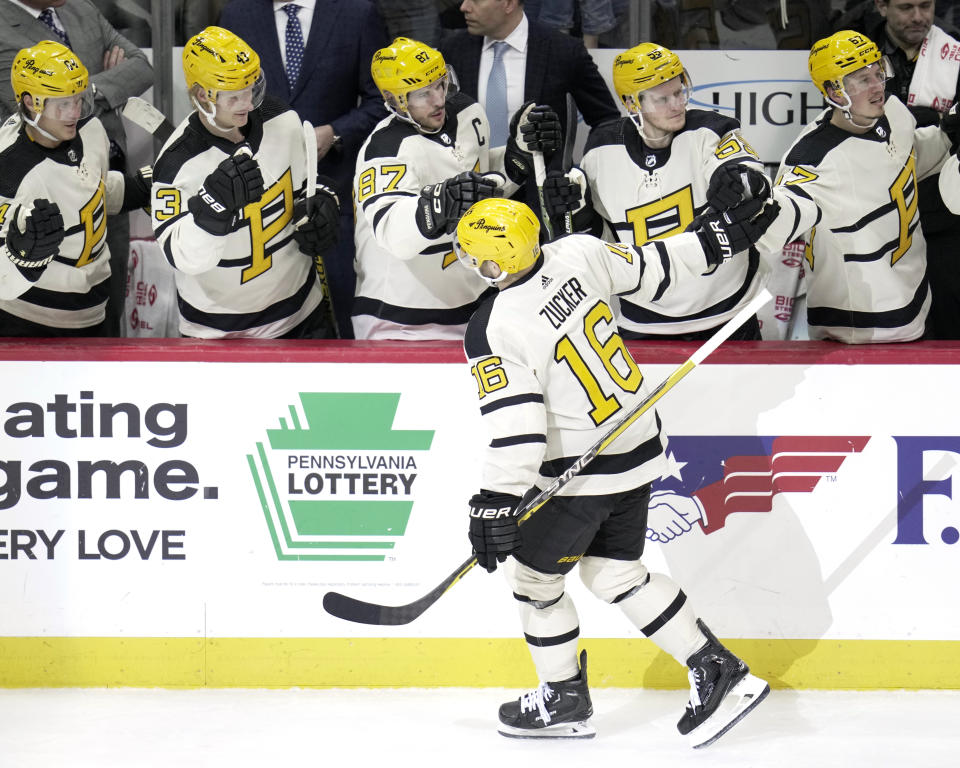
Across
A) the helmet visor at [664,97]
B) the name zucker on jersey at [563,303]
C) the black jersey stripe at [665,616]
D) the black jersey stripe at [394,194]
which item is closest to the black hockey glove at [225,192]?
the black jersey stripe at [394,194]

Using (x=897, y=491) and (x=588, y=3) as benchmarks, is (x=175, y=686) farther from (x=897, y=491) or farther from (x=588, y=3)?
(x=588, y=3)

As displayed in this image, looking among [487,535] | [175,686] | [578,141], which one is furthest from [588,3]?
[175,686]

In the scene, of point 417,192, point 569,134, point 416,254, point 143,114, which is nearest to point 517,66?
point 569,134

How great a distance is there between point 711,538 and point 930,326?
1111mm

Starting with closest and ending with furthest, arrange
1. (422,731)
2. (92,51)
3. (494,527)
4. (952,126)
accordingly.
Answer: (494,527), (422,731), (952,126), (92,51)

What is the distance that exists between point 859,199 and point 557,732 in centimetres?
144

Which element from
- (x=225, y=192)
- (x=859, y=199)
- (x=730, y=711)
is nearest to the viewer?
(x=730, y=711)

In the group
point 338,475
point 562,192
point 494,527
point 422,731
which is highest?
point 562,192

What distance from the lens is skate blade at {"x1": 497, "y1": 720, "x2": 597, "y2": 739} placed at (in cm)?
292

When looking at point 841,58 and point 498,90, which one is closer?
point 841,58

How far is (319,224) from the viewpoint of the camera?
10.9 ft

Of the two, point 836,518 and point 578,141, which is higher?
point 578,141

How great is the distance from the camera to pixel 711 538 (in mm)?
3111

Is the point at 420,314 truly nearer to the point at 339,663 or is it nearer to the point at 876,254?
the point at 339,663
